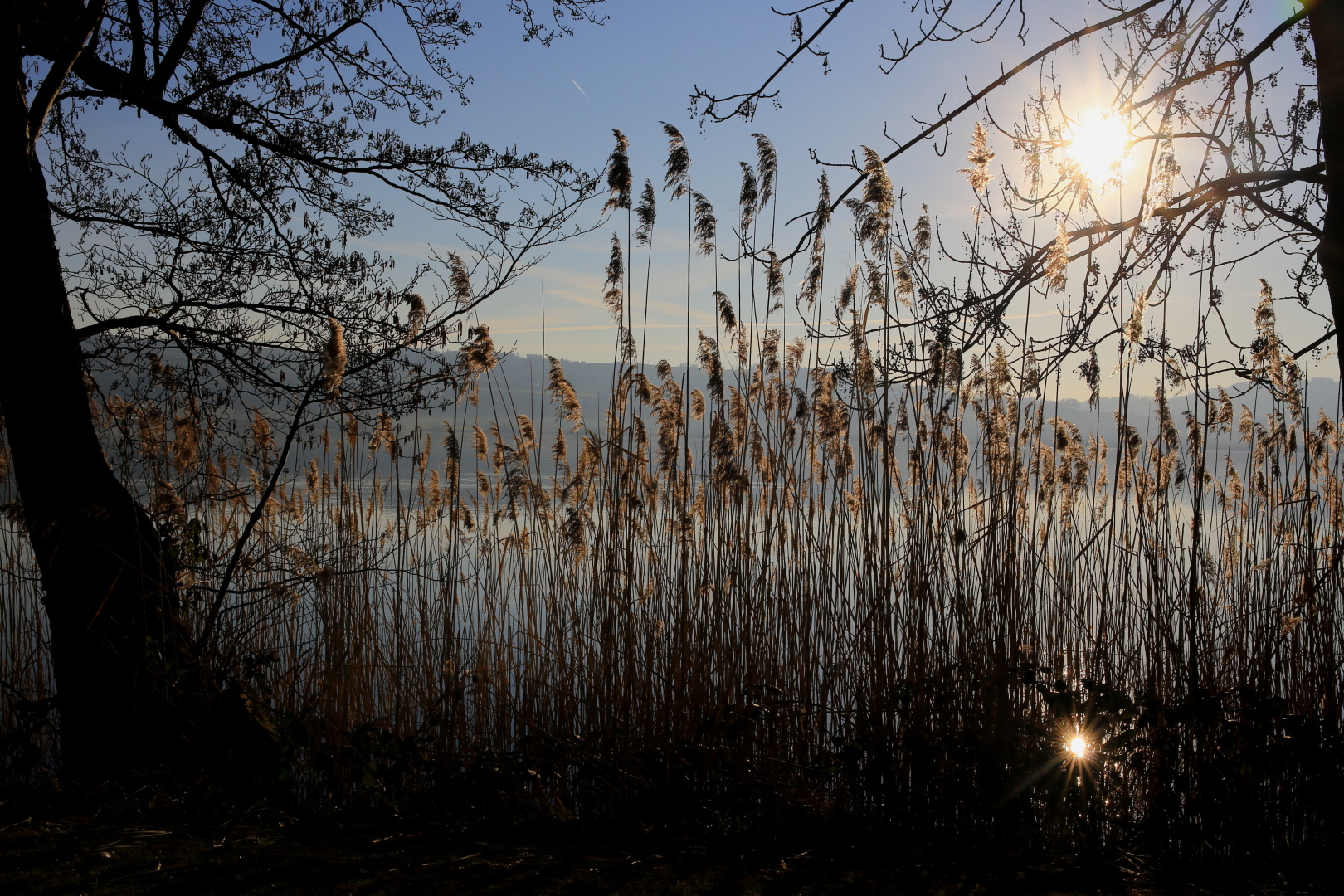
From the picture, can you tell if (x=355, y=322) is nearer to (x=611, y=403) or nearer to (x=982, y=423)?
(x=611, y=403)

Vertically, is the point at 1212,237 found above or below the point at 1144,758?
above

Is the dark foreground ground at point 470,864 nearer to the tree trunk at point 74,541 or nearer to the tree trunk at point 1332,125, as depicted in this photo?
the tree trunk at point 74,541

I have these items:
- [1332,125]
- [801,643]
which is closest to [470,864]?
[801,643]

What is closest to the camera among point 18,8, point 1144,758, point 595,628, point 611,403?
point 1144,758

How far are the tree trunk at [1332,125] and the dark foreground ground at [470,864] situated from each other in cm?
147

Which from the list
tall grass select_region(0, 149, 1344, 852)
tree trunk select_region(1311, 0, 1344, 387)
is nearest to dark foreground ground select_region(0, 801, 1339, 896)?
tall grass select_region(0, 149, 1344, 852)

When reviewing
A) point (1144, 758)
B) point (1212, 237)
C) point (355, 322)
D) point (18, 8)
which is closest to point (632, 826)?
point (1144, 758)

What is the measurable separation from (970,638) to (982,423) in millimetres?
1116

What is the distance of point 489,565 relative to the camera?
11.8 feet

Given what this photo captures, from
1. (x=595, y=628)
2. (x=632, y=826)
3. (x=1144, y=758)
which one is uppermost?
(x=595, y=628)

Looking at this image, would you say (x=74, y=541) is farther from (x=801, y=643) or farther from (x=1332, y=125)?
(x=1332, y=125)

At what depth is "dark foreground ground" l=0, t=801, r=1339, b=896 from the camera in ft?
5.57

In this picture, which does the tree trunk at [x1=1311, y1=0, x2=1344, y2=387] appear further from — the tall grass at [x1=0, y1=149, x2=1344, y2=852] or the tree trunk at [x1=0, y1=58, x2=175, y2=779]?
the tree trunk at [x1=0, y1=58, x2=175, y2=779]

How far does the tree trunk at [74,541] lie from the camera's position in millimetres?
2389
